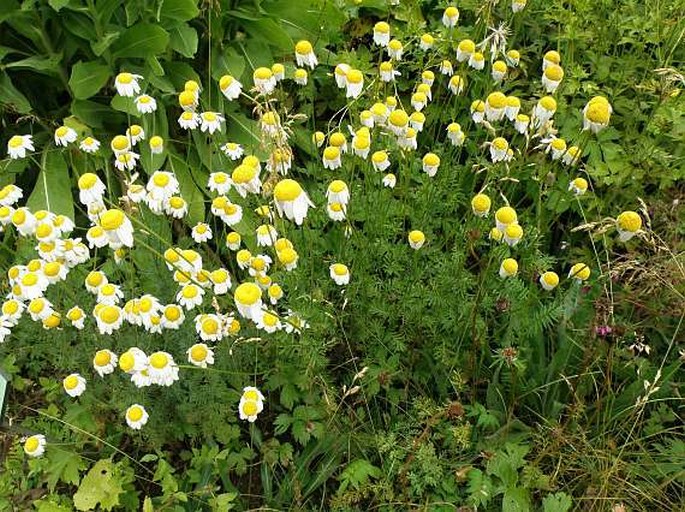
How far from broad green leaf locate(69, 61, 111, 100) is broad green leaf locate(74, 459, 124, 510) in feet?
5.02

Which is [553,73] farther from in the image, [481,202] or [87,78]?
[87,78]

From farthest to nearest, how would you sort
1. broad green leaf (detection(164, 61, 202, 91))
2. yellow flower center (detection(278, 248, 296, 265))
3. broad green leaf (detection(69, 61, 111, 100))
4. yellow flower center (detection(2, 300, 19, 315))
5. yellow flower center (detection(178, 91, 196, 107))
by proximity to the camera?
1. broad green leaf (detection(164, 61, 202, 91))
2. broad green leaf (detection(69, 61, 111, 100))
3. yellow flower center (detection(178, 91, 196, 107))
4. yellow flower center (detection(2, 300, 19, 315))
5. yellow flower center (detection(278, 248, 296, 265))

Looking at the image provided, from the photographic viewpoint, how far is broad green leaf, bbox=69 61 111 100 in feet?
8.93

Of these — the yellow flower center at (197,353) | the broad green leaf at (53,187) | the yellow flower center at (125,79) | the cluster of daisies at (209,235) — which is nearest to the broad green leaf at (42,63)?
the broad green leaf at (53,187)

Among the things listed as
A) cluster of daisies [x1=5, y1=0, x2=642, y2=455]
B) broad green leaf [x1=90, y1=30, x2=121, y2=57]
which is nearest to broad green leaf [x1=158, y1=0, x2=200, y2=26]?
broad green leaf [x1=90, y1=30, x2=121, y2=57]

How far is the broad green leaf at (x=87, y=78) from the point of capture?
8.93ft

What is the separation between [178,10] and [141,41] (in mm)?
196

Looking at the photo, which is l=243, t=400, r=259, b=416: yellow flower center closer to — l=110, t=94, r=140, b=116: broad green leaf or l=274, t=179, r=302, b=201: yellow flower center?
l=274, t=179, r=302, b=201: yellow flower center

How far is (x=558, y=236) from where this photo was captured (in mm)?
2801

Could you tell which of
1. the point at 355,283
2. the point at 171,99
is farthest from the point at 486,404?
the point at 171,99

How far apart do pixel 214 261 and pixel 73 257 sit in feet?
2.14

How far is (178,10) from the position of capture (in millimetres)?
2693

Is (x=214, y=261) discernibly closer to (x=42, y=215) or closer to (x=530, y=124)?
(x=42, y=215)

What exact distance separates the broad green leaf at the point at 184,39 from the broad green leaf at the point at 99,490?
1669mm
